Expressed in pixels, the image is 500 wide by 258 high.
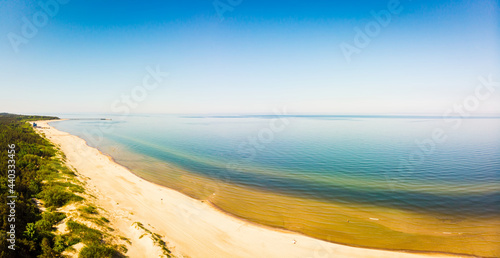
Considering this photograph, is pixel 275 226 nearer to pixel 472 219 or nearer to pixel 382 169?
pixel 472 219

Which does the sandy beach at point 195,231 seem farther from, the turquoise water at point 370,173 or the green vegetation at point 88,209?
the turquoise water at point 370,173

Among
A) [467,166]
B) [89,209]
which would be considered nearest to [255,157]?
[89,209]

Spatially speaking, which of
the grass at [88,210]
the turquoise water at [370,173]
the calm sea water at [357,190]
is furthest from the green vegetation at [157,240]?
the turquoise water at [370,173]

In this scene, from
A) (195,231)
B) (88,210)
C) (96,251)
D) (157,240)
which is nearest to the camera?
(96,251)

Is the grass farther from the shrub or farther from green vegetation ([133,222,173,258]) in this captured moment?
the shrub

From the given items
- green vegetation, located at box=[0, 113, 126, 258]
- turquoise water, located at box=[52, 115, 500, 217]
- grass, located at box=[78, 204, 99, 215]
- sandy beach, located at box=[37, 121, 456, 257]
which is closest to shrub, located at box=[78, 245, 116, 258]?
green vegetation, located at box=[0, 113, 126, 258]

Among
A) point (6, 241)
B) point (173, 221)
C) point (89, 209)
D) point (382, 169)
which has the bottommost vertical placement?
point (173, 221)

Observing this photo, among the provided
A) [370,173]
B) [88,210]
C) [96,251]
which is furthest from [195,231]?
[370,173]

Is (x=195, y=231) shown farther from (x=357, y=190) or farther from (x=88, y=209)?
(x=357, y=190)

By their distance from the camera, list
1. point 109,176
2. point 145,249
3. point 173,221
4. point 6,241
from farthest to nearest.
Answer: point 109,176
point 173,221
point 145,249
point 6,241
